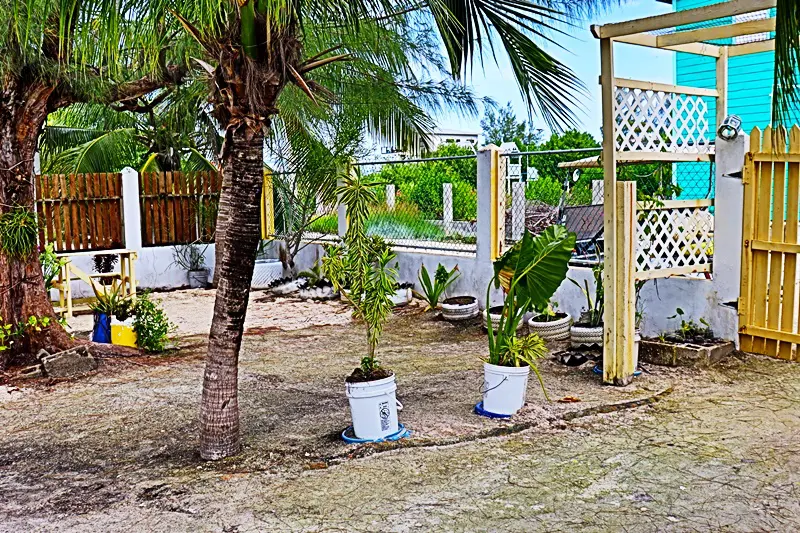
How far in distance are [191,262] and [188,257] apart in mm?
107

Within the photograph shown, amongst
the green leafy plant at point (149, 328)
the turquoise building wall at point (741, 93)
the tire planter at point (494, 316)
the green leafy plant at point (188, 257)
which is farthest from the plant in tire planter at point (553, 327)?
the green leafy plant at point (188, 257)

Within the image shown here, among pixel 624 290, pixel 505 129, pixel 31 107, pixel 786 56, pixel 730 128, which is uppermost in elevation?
pixel 505 129

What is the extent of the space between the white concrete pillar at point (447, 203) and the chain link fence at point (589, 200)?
0.71 meters

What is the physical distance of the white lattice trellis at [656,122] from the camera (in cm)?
663

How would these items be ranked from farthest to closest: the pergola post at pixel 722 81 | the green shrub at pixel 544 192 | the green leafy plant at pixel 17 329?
the green shrub at pixel 544 192
the pergola post at pixel 722 81
the green leafy plant at pixel 17 329

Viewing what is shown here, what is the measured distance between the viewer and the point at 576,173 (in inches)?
640

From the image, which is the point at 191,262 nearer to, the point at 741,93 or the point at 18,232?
the point at 18,232

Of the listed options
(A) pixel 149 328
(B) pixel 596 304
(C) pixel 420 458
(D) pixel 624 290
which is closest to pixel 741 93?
(B) pixel 596 304

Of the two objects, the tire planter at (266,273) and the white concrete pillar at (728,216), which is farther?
the tire planter at (266,273)

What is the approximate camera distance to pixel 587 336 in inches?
301

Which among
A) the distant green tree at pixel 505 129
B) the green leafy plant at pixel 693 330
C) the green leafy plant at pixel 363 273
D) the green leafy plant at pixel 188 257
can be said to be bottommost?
the green leafy plant at pixel 693 330

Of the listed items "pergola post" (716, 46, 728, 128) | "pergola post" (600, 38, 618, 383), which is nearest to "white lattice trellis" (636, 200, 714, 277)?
"pergola post" (600, 38, 618, 383)

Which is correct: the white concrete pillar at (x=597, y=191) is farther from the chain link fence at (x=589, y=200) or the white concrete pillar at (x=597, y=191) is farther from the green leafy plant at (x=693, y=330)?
the green leafy plant at (x=693, y=330)

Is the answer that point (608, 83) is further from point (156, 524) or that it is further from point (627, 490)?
point (156, 524)
